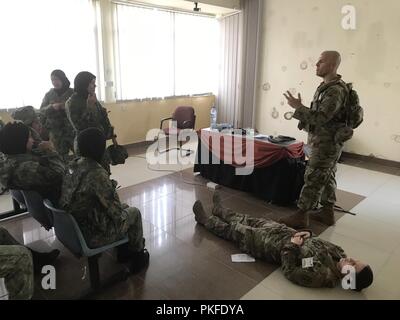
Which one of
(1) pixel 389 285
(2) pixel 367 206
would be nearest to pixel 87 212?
(1) pixel 389 285

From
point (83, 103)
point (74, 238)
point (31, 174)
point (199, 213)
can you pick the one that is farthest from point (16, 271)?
point (83, 103)

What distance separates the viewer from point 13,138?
6.57ft

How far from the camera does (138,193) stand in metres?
3.64

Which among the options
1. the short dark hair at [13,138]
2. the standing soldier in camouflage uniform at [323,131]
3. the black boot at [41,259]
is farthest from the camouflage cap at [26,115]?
the standing soldier in camouflage uniform at [323,131]

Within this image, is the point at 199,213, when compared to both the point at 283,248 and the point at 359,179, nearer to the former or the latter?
the point at 283,248

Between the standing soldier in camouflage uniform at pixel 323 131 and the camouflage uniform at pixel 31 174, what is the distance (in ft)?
6.33

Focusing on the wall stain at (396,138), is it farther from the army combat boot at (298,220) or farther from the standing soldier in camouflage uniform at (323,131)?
the army combat boot at (298,220)

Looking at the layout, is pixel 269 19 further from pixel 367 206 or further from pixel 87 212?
pixel 87 212

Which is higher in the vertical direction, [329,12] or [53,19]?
[329,12]

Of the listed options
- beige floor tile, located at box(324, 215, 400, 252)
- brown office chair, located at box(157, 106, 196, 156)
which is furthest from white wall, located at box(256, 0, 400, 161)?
beige floor tile, located at box(324, 215, 400, 252)

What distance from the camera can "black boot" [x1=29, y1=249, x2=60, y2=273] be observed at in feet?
7.43

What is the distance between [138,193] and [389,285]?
2.56 meters

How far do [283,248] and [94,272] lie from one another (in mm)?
1267

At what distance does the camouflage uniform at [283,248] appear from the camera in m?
2.05
